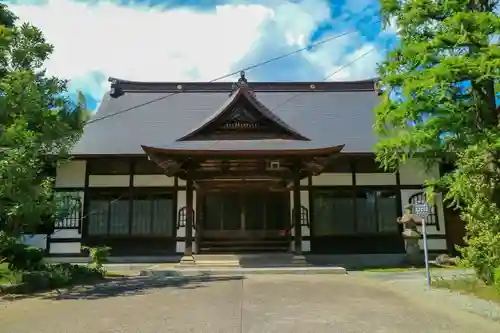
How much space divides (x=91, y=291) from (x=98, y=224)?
22.2ft

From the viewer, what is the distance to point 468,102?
29.2ft

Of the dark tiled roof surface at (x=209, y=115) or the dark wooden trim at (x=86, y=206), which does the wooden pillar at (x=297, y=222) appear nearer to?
the dark tiled roof surface at (x=209, y=115)

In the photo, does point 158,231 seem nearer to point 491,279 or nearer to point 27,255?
point 27,255

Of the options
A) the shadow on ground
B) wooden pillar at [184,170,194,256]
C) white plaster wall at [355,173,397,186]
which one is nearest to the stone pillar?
wooden pillar at [184,170,194,256]

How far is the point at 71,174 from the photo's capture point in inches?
628

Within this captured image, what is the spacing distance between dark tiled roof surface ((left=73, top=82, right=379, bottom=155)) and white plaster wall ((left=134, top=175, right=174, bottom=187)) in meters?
1.02

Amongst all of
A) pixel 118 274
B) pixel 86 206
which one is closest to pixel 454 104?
pixel 118 274

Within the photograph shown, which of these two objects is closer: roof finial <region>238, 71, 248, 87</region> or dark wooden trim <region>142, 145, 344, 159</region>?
dark wooden trim <region>142, 145, 344, 159</region>

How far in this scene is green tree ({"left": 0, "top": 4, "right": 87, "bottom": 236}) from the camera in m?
8.59

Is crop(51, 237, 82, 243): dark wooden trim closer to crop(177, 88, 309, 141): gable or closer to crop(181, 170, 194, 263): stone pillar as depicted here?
crop(181, 170, 194, 263): stone pillar

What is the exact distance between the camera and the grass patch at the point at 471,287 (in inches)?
305

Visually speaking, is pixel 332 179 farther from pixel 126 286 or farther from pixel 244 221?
pixel 126 286

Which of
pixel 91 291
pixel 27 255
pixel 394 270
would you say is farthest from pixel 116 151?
pixel 394 270

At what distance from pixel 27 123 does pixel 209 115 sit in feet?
34.3
